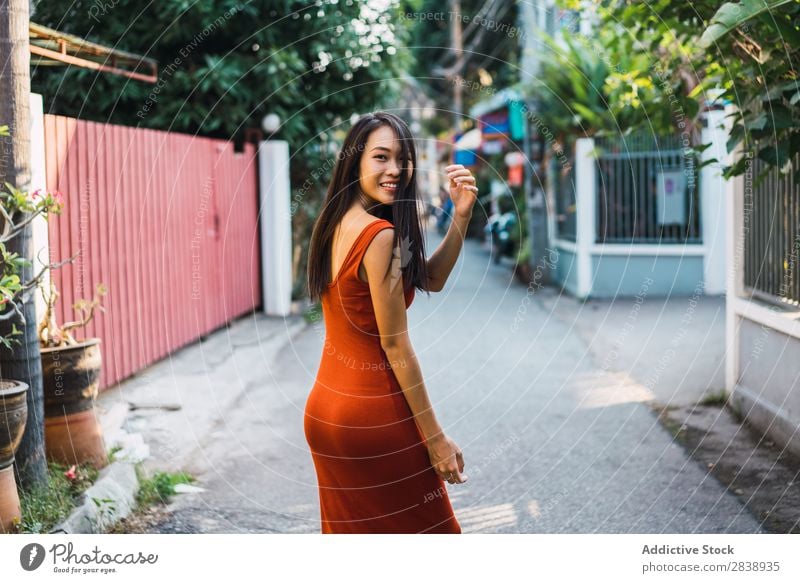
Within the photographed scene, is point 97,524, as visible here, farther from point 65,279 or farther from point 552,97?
point 552,97

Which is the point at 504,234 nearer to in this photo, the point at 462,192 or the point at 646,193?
the point at 646,193

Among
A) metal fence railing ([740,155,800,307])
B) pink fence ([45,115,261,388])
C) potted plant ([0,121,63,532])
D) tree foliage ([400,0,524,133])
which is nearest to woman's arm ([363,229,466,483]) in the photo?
potted plant ([0,121,63,532])

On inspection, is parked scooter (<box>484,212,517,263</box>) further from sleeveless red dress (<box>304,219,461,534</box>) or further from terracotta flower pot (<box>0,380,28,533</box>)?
sleeveless red dress (<box>304,219,461,534</box>)

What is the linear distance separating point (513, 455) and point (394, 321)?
3.33 metres

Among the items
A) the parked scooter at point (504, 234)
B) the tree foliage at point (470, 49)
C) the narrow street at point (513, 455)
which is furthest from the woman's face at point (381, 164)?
the tree foliage at point (470, 49)

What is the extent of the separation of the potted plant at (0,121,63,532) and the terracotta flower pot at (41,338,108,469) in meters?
0.62

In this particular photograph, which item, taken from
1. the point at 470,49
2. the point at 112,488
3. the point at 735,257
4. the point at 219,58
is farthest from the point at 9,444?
the point at 470,49

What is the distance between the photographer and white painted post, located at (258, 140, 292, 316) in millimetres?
11844

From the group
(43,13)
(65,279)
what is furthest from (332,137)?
(65,279)

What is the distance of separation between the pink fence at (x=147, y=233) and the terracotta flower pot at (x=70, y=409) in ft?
4.49

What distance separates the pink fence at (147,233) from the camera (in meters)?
6.73

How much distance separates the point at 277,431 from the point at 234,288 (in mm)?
4626

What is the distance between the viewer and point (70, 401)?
4996mm

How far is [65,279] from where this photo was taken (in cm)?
651
